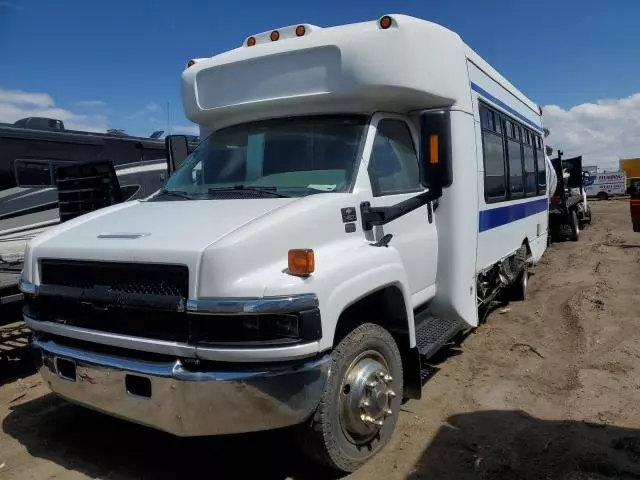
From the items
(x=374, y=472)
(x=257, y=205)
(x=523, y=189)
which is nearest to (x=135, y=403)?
(x=257, y=205)

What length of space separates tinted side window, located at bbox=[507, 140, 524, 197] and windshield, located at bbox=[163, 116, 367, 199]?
11.4 feet

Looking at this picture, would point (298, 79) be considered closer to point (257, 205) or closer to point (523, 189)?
point (257, 205)

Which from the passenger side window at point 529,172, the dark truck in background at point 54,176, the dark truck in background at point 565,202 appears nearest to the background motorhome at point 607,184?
the dark truck in background at point 565,202

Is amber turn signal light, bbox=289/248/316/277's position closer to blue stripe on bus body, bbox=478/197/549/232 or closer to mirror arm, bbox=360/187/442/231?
mirror arm, bbox=360/187/442/231

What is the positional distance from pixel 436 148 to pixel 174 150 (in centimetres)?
303

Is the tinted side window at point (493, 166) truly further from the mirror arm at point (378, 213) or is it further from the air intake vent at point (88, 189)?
the air intake vent at point (88, 189)

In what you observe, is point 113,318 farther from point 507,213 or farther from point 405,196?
point 507,213

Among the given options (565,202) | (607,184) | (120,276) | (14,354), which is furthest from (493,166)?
(607,184)

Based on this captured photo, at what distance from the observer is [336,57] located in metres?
4.01

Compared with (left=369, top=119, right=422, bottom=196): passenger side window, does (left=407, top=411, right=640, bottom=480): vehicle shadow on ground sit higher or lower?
lower

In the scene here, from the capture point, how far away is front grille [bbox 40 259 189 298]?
9.84 feet

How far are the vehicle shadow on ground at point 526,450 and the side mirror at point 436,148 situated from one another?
→ 1.83m

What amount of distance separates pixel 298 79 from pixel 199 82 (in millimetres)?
1089

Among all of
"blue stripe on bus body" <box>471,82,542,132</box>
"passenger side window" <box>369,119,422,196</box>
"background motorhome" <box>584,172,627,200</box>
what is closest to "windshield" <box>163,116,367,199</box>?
"passenger side window" <box>369,119,422,196</box>
